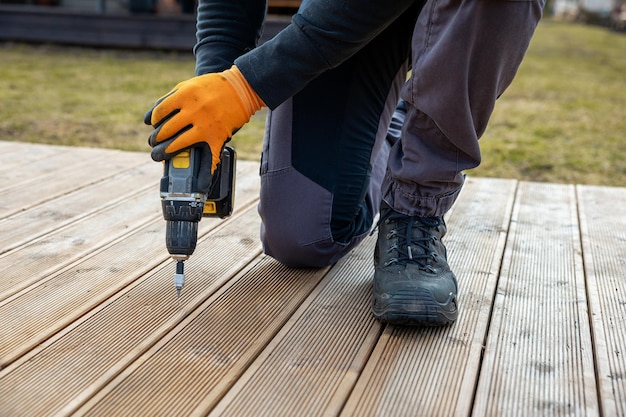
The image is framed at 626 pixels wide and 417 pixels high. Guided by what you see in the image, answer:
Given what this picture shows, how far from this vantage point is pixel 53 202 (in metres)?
2.14

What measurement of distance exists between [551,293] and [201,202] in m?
0.77

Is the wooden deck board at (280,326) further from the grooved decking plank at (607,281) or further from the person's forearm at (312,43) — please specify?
the person's forearm at (312,43)

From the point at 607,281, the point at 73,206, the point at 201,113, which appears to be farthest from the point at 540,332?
the point at 73,206

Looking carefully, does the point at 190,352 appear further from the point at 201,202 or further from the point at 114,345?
the point at 201,202

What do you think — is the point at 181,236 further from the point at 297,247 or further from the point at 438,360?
the point at 438,360

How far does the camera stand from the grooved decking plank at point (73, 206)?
1857 millimetres

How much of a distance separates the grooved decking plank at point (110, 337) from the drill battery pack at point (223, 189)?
0.51 ft

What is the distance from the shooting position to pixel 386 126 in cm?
178

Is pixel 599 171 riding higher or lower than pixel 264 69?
lower

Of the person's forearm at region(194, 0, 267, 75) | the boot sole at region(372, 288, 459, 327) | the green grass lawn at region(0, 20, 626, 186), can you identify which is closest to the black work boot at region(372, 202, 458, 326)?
the boot sole at region(372, 288, 459, 327)

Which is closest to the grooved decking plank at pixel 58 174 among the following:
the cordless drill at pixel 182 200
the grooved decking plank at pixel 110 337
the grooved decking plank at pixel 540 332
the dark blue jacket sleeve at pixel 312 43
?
the grooved decking plank at pixel 110 337

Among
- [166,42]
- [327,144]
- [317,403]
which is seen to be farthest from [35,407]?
[166,42]

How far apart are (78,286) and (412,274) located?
0.69 metres

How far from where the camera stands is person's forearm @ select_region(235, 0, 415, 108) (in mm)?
1321
